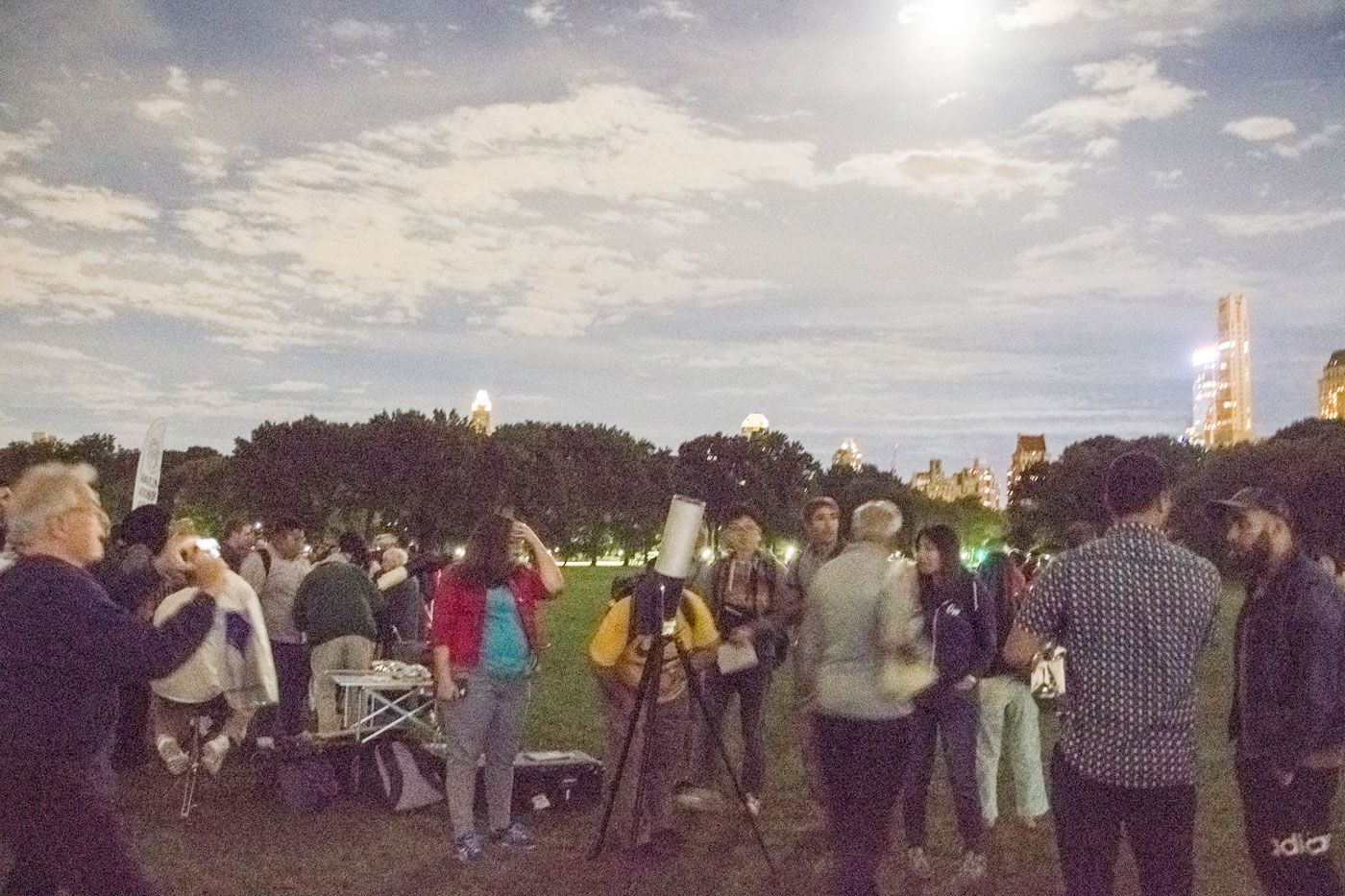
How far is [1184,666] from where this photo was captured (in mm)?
4027

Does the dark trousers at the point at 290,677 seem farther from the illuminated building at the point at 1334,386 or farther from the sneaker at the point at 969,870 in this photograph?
the illuminated building at the point at 1334,386

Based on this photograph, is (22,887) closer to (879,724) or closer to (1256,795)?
(879,724)

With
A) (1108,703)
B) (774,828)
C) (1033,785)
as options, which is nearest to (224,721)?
(774,828)

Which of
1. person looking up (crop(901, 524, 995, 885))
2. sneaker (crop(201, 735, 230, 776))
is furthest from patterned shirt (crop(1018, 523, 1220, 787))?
sneaker (crop(201, 735, 230, 776))

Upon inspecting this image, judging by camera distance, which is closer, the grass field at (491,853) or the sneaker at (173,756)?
the grass field at (491,853)

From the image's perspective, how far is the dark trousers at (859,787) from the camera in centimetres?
504

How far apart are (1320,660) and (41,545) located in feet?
14.8

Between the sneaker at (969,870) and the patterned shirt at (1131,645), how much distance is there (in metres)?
3.09

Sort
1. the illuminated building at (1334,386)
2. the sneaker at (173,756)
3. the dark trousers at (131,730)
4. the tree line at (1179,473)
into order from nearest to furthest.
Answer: the dark trousers at (131,730) < the sneaker at (173,756) < the tree line at (1179,473) < the illuminated building at (1334,386)

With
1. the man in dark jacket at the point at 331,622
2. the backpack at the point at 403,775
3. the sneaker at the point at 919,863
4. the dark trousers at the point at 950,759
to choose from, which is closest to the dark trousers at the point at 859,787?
the dark trousers at the point at 950,759

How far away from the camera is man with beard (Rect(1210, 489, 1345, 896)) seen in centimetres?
424

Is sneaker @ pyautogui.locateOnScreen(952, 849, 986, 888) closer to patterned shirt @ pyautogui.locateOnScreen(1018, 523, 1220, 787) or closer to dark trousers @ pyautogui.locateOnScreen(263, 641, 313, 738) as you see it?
patterned shirt @ pyautogui.locateOnScreen(1018, 523, 1220, 787)

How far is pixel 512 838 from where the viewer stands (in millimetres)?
7449

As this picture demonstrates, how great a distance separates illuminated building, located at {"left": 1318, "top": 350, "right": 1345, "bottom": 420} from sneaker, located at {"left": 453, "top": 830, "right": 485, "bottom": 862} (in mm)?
165398
